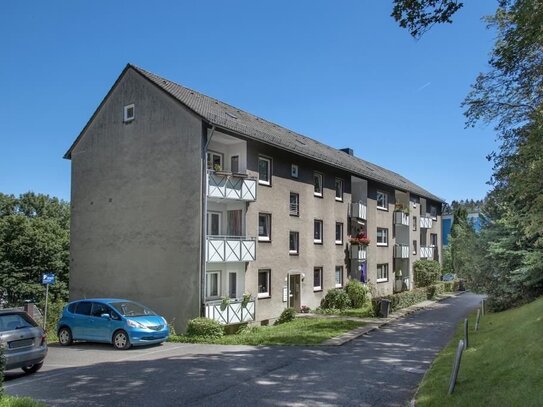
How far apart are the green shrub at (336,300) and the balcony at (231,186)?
8522mm

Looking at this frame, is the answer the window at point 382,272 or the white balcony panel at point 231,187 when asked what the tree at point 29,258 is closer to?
the window at point 382,272

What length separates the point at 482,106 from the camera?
14.8 metres

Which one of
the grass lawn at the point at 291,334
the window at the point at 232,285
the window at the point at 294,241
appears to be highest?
the window at the point at 294,241

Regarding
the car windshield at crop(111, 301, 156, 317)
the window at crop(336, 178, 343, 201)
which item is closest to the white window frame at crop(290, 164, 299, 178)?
the window at crop(336, 178, 343, 201)

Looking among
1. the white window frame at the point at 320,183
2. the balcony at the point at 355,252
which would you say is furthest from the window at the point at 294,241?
the balcony at the point at 355,252

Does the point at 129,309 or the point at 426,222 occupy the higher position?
the point at 426,222

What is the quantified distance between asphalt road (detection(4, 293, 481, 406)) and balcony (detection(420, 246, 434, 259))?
1104 inches

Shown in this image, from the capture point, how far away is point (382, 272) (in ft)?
117

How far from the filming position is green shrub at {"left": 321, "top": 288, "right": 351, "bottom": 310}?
88.6 ft

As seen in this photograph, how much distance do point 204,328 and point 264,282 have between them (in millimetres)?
→ 5806

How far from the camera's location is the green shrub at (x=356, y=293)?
2838cm

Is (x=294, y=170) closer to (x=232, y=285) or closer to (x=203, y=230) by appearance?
(x=232, y=285)

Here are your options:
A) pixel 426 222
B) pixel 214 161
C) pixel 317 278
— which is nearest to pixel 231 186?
pixel 214 161

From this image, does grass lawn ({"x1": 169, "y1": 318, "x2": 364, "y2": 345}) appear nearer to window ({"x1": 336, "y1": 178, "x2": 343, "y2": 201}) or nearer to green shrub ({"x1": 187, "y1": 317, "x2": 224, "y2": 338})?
green shrub ({"x1": 187, "y1": 317, "x2": 224, "y2": 338})
